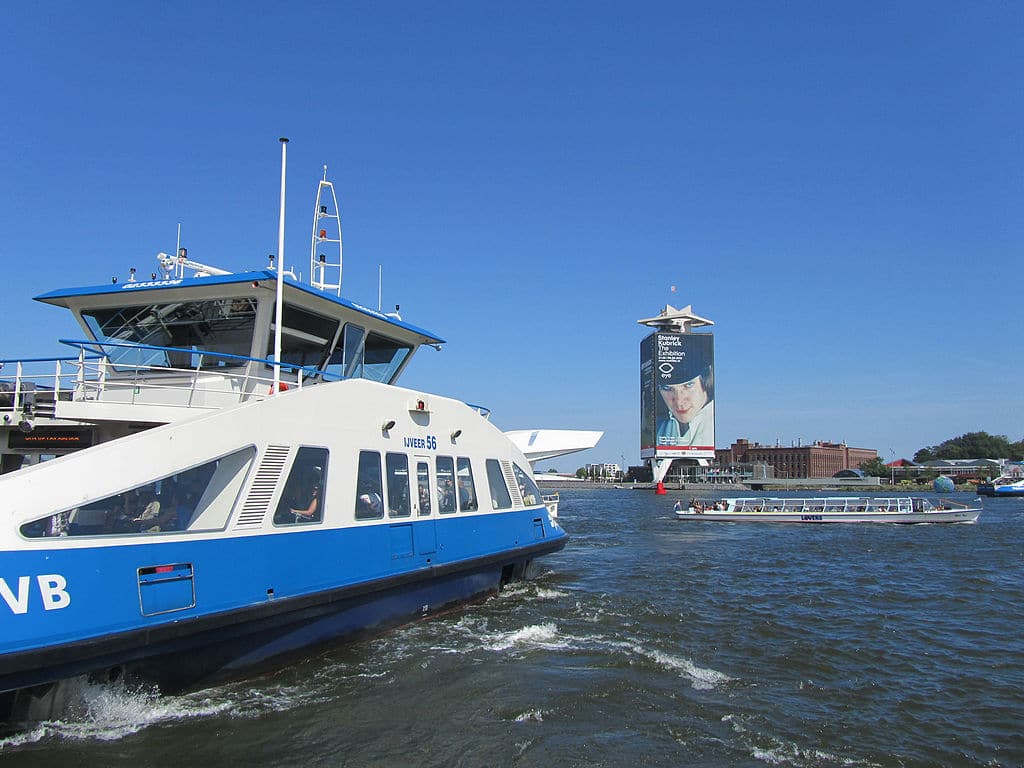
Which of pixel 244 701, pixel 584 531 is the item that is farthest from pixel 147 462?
pixel 584 531

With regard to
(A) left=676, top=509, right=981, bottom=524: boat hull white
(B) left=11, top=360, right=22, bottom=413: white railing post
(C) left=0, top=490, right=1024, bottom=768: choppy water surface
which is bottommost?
(A) left=676, top=509, right=981, bottom=524: boat hull white

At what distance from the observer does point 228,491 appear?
7113 mm

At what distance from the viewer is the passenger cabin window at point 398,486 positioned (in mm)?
9101

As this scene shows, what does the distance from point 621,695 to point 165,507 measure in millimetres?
4897

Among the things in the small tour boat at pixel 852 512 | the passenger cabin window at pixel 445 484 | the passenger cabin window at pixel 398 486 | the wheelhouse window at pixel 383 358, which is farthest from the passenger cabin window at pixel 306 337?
the small tour boat at pixel 852 512

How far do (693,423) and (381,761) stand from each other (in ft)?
455

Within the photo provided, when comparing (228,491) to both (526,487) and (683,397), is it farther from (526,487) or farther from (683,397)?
(683,397)

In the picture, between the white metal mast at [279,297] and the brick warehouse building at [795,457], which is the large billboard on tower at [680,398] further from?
the white metal mast at [279,297]

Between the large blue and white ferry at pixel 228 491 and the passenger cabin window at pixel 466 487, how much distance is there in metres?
0.04

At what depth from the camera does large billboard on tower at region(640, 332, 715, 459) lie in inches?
5448

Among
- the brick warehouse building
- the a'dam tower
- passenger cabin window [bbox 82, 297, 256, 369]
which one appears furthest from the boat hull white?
the brick warehouse building

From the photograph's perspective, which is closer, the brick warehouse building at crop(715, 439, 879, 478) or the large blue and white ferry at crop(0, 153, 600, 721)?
the large blue and white ferry at crop(0, 153, 600, 721)

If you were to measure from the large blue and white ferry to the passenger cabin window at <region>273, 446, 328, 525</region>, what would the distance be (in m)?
0.02

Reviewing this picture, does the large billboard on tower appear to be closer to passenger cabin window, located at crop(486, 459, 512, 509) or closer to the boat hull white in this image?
the boat hull white
